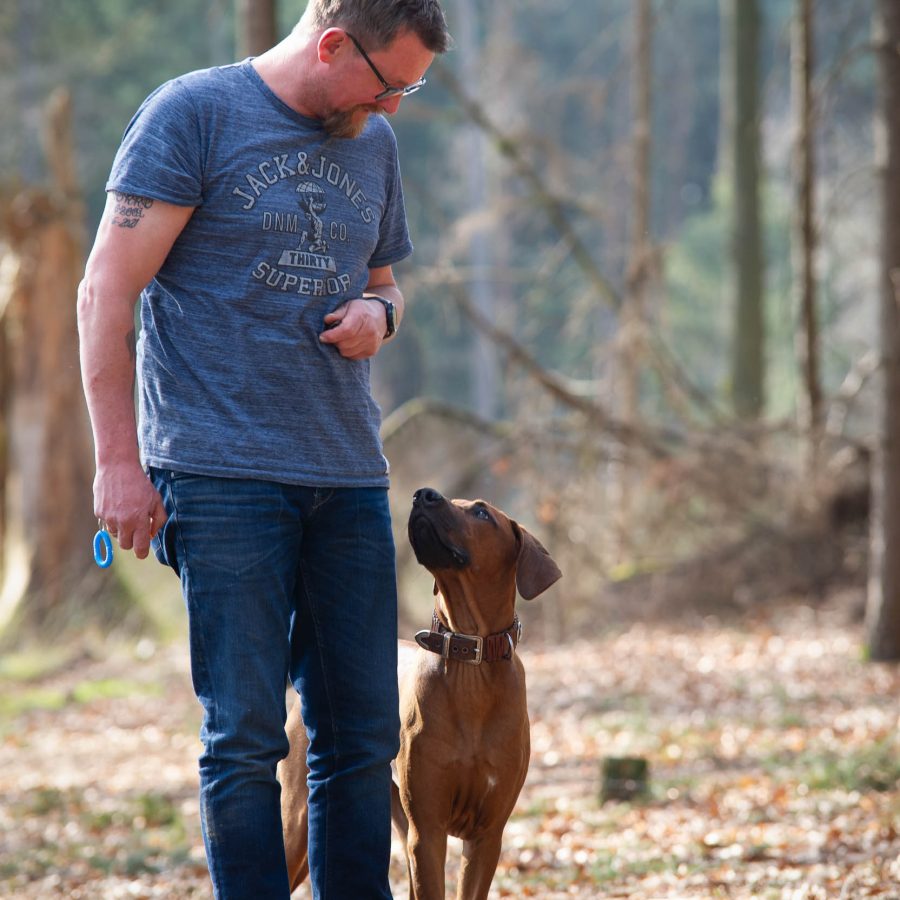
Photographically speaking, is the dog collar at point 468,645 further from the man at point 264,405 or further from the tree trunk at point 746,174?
the tree trunk at point 746,174

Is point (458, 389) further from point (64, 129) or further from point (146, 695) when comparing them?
point (146, 695)

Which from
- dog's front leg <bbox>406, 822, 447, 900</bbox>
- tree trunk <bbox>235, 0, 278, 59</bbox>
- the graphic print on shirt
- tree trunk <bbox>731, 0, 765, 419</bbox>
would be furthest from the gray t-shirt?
tree trunk <bbox>731, 0, 765, 419</bbox>

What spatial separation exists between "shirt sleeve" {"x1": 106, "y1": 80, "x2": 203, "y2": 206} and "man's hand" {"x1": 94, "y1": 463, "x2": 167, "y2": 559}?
2.13 feet

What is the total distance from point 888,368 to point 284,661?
6755 millimetres

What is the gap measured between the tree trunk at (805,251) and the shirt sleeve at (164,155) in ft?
31.0

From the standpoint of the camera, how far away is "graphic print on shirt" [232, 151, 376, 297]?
126 inches

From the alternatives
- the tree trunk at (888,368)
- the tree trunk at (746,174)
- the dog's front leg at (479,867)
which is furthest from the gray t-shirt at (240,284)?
the tree trunk at (746,174)

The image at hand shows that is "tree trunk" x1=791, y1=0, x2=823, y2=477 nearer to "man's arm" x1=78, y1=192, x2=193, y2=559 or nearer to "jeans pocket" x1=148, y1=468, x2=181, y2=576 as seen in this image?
"jeans pocket" x1=148, y1=468, x2=181, y2=576

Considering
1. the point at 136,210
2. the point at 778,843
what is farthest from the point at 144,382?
the point at 778,843

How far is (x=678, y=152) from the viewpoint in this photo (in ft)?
110

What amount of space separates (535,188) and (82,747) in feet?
27.1

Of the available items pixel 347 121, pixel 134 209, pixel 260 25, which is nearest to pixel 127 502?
pixel 134 209

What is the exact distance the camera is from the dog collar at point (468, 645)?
3.78m

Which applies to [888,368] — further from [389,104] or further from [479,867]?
[389,104]
